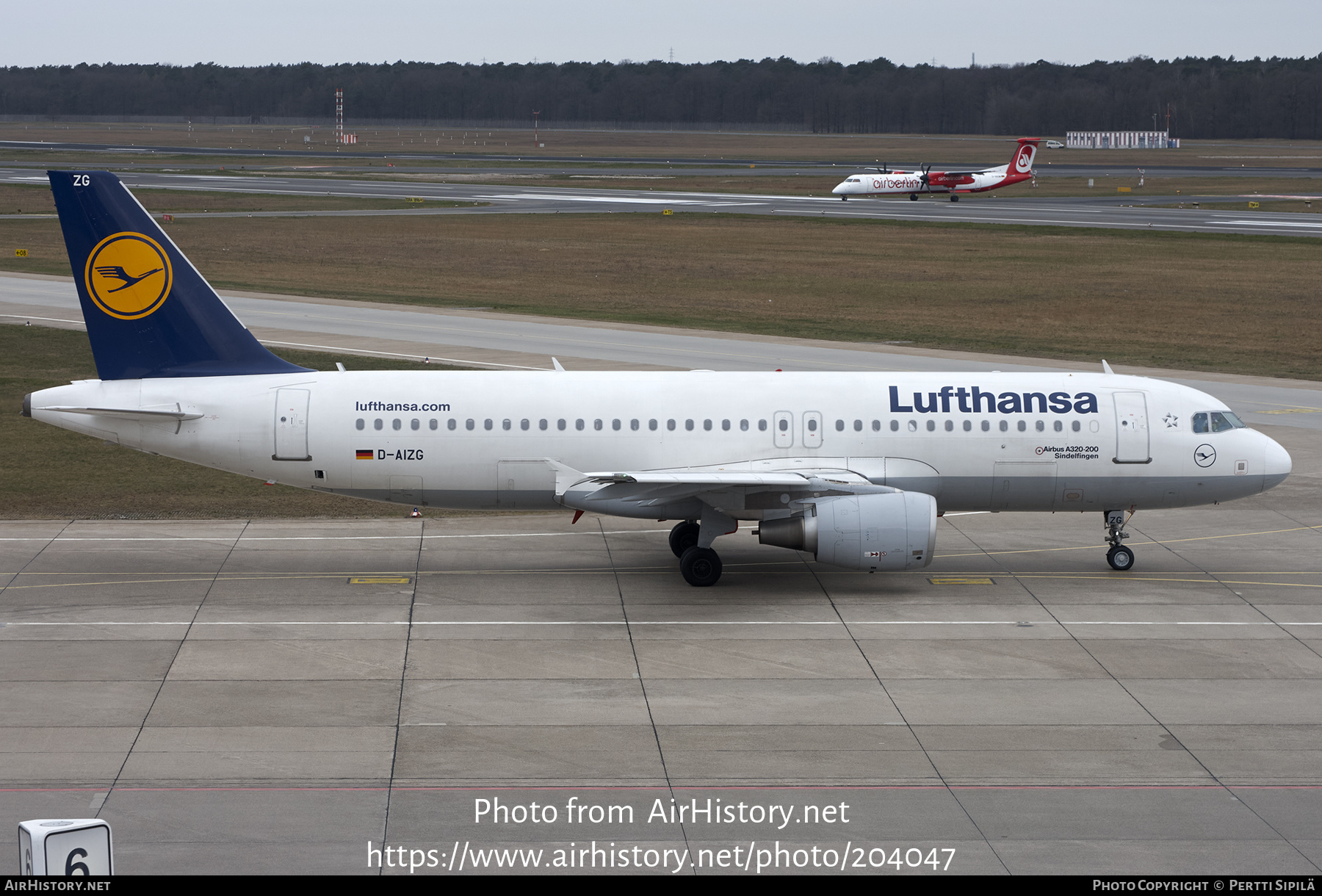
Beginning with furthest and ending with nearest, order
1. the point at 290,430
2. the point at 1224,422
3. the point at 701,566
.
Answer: the point at 1224,422 < the point at 701,566 < the point at 290,430

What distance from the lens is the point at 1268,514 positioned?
3338 centimetres

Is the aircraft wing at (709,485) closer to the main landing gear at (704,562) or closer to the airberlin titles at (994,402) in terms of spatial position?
the main landing gear at (704,562)

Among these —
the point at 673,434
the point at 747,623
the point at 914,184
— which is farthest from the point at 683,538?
the point at 914,184

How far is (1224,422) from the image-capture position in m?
27.9

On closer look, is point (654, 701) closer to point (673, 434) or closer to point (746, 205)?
point (673, 434)

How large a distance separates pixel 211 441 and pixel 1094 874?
18607 mm

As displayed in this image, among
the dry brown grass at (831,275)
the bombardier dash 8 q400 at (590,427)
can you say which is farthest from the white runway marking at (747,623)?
the dry brown grass at (831,275)

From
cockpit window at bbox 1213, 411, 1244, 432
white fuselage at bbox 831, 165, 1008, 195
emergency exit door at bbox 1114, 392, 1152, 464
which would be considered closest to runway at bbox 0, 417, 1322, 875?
emergency exit door at bbox 1114, 392, 1152, 464

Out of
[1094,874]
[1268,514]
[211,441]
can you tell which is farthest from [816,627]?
[1268,514]

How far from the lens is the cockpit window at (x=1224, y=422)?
2780 cm

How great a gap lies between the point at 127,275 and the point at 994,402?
1771 centimetres

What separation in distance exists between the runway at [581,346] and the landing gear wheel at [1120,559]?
52.5 feet

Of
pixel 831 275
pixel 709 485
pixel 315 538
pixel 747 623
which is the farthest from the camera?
pixel 831 275

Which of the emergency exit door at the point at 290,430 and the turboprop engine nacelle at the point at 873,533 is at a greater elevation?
the emergency exit door at the point at 290,430
